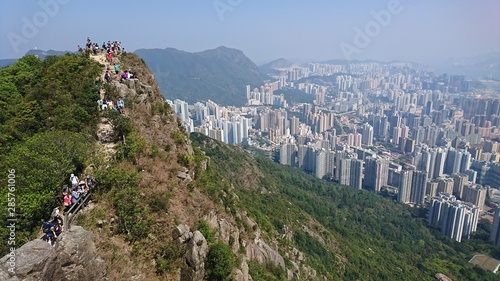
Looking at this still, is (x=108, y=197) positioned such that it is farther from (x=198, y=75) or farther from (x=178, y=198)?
(x=198, y=75)

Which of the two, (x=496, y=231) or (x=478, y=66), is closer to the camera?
(x=496, y=231)

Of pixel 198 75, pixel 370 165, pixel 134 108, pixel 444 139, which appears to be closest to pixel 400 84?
pixel 444 139

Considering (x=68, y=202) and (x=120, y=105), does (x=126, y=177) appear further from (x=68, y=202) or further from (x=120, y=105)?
(x=120, y=105)

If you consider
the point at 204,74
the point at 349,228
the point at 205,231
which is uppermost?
the point at 204,74

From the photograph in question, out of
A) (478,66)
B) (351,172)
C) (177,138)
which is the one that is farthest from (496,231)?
(478,66)

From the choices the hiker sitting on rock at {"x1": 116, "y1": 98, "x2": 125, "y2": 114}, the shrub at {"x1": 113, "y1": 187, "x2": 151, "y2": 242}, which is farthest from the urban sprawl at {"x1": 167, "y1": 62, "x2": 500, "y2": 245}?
the shrub at {"x1": 113, "y1": 187, "x2": 151, "y2": 242}

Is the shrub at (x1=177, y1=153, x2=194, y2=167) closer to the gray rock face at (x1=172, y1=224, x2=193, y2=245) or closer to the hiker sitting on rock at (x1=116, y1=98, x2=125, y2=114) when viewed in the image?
the hiker sitting on rock at (x1=116, y1=98, x2=125, y2=114)

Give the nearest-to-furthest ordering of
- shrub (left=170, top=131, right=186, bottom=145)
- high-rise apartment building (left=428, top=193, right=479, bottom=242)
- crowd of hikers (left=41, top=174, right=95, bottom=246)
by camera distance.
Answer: crowd of hikers (left=41, top=174, right=95, bottom=246) < shrub (left=170, top=131, right=186, bottom=145) < high-rise apartment building (left=428, top=193, right=479, bottom=242)
